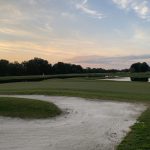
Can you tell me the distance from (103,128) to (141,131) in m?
1.49

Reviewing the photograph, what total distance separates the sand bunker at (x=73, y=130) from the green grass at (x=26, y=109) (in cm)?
56

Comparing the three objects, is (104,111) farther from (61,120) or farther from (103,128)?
(103,128)

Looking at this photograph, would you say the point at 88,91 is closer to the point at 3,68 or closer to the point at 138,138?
the point at 138,138

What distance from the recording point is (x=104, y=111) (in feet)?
63.3

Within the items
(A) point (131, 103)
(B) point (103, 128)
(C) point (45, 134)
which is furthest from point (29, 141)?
(A) point (131, 103)

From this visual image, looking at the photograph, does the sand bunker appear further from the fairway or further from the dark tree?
the dark tree

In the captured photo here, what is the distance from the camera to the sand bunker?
36.5 ft

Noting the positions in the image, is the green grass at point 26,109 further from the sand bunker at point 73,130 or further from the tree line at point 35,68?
the tree line at point 35,68

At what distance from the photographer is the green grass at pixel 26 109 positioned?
53.0 ft

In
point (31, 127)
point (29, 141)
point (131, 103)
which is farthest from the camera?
point (131, 103)

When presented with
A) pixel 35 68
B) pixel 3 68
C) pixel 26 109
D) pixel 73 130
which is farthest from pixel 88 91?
pixel 35 68

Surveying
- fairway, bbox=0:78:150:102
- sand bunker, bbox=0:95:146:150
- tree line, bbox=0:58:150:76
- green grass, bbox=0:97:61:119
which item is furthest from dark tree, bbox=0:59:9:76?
green grass, bbox=0:97:61:119

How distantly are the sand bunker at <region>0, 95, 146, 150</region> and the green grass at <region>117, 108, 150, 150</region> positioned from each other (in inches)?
10.1

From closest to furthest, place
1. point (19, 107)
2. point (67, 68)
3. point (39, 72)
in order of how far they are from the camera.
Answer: point (19, 107), point (39, 72), point (67, 68)
